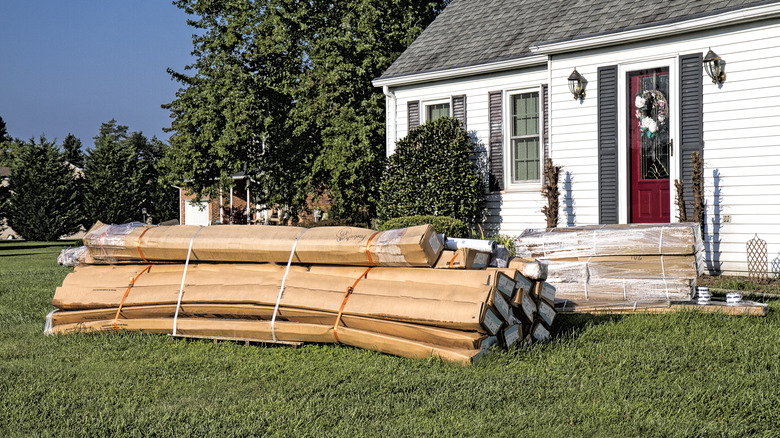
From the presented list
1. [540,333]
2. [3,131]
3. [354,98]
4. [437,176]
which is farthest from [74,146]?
[540,333]

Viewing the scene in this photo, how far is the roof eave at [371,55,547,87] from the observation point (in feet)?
41.6

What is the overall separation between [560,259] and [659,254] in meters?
1.08

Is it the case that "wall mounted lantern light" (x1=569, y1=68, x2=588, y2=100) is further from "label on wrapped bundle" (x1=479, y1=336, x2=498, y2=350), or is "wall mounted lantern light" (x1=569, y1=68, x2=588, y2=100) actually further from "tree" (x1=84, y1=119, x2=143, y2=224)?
"tree" (x1=84, y1=119, x2=143, y2=224)

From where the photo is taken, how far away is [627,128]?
36.5 ft

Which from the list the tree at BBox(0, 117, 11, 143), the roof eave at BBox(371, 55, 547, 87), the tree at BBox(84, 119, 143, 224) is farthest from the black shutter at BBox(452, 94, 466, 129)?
the tree at BBox(0, 117, 11, 143)

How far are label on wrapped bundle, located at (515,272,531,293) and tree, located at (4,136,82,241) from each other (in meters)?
32.0

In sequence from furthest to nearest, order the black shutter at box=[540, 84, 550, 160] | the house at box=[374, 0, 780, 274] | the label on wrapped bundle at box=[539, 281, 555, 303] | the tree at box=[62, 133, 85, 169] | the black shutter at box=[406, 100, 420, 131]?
the tree at box=[62, 133, 85, 169]
the black shutter at box=[406, 100, 420, 131]
the black shutter at box=[540, 84, 550, 160]
the house at box=[374, 0, 780, 274]
the label on wrapped bundle at box=[539, 281, 555, 303]

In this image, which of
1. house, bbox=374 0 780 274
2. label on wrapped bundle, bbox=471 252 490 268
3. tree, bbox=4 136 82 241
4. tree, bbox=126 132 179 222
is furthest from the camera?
tree, bbox=126 132 179 222

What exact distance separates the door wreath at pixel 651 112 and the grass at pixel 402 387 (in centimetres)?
522

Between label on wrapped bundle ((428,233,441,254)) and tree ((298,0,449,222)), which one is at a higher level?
tree ((298,0,449,222))

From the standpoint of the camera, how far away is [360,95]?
17609 mm

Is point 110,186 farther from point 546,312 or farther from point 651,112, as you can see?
point 546,312

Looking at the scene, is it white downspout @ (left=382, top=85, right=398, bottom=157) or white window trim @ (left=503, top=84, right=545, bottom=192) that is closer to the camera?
white window trim @ (left=503, top=84, right=545, bottom=192)

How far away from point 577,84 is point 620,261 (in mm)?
4944
